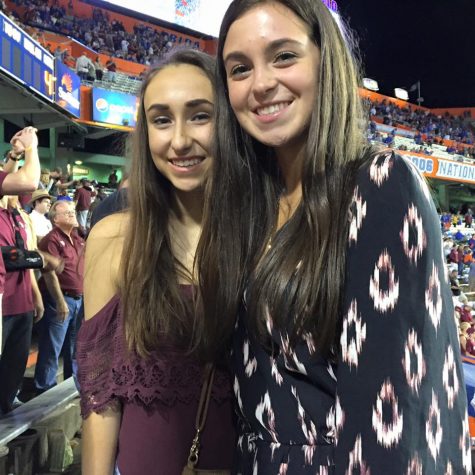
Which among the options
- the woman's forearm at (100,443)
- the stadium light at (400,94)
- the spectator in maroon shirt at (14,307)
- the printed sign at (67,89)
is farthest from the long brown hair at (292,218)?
the stadium light at (400,94)

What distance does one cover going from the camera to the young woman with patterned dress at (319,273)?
2.28 feet

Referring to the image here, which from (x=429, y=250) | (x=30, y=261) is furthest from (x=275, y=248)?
(x=30, y=261)

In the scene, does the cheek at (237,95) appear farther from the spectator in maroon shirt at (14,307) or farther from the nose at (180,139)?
the spectator in maroon shirt at (14,307)

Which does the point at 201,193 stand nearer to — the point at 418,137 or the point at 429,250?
the point at 429,250

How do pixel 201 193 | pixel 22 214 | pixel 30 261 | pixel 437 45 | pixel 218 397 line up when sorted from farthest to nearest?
1. pixel 437 45
2. pixel 22 214
3. pixel 30 261
4. pixel 201 193
5. pixel 218 397

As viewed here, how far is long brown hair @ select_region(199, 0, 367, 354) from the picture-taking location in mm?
806

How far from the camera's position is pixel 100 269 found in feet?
4.02

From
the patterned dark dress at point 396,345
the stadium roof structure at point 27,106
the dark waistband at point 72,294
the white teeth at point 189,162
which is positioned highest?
the stadium roof structure at point 27,106

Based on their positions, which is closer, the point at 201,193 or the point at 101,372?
the point at 101,372

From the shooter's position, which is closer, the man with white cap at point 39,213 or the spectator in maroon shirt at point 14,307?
the spectator in maroon shirt at point 14,307

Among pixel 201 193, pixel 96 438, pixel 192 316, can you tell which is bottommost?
pixel 96 438

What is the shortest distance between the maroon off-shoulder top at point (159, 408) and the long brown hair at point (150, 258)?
0.17ft

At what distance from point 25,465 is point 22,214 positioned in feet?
5.21

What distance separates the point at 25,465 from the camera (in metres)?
2.66
